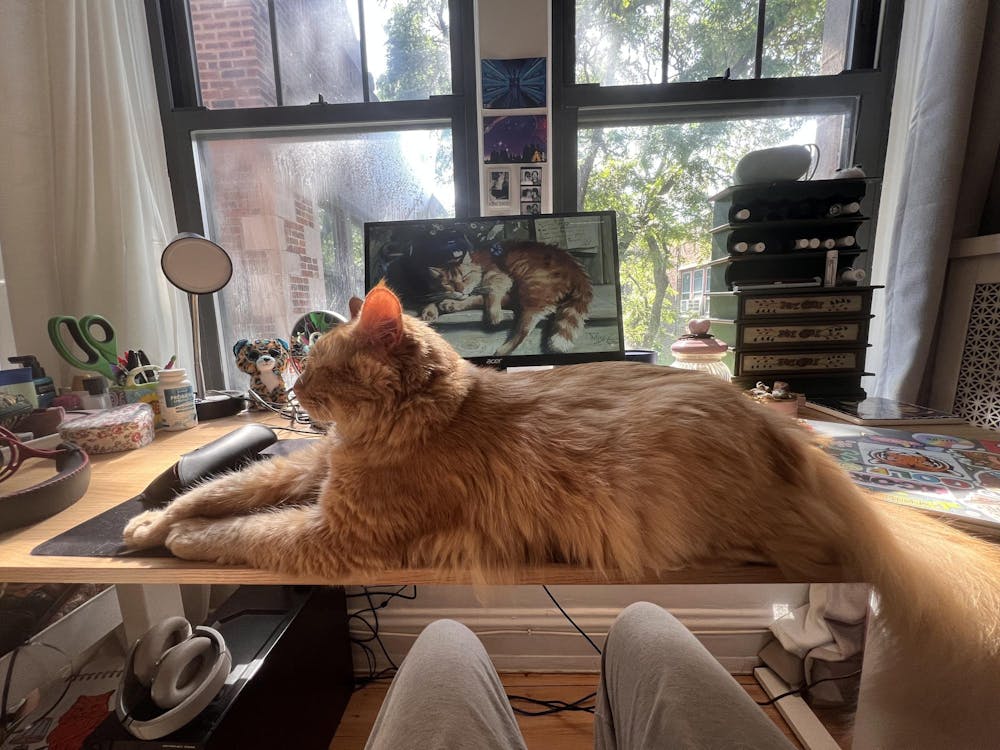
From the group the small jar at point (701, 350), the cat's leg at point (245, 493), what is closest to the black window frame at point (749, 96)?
the small jar at point (701, 350)

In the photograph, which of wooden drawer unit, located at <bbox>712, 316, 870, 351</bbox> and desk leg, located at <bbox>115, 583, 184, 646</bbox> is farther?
wooden drawer unit, located at <bbox>712, 316, 870, 351</bbox>

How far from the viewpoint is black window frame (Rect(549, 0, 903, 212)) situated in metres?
1.32

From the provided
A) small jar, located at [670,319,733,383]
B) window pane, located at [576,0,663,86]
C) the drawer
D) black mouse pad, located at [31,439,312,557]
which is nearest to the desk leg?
black mouse pad, located at [31,439,312,557]

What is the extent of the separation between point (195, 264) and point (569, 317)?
38.8 inches

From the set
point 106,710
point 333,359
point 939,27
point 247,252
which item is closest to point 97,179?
point 247,252

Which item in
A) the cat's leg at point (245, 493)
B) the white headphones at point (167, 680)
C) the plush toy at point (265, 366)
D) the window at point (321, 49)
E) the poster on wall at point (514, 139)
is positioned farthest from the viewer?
the window at point (321, 49)

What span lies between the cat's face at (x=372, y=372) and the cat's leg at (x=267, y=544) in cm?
15

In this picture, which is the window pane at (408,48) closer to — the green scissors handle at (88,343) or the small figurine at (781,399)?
the green scissors handle at (88,343)

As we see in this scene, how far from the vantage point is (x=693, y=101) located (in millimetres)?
1363

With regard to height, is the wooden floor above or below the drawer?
below

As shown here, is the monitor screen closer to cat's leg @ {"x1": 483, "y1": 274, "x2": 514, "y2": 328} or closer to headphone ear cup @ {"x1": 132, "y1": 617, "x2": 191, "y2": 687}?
cat's leg @ {"x1": 483, "y1": 274, "x2": 514, "y2": 328}

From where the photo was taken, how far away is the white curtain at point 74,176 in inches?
44.9

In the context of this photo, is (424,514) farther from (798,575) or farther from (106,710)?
(106,710)

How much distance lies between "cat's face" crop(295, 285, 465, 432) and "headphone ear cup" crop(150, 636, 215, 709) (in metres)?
0.55
